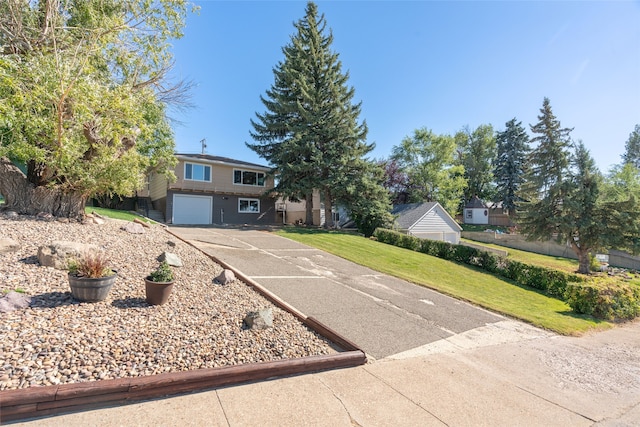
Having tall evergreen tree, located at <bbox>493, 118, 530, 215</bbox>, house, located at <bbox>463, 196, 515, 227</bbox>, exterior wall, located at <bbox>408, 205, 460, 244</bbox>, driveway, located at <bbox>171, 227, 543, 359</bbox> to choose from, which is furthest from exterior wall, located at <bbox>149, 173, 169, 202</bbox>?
tall evergreen tree, located at <bbox>493, 118, 530, 215</bbox>

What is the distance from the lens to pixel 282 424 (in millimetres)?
2648

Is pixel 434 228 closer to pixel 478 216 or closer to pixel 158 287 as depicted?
pixel 478 216

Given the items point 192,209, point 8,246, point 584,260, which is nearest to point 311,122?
point 192,209

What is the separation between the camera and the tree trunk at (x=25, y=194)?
25.5ft

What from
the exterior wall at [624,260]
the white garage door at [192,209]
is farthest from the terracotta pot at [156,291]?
the exterior wall at [624,260]

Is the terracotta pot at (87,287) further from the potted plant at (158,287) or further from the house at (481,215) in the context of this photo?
the house at (481,215)

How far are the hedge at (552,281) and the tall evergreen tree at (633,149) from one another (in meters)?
56.1

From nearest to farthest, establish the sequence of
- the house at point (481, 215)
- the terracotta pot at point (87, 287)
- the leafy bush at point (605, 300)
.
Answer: the terracotta pot at point (87, 287) < the leafy bush at point (605, 300) < the house at point (481, 215)

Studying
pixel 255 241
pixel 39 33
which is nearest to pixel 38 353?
pixel 39 33

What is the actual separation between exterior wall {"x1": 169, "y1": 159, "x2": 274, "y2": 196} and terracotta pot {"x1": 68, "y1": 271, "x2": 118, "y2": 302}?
18219 mm

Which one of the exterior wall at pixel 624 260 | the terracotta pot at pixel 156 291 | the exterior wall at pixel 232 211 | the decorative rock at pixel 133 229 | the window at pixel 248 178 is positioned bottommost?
the exterior wall at pixel 624 260

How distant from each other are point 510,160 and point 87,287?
4903 cm

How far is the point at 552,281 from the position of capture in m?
12.1

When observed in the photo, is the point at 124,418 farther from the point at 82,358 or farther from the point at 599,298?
the point at 599,298
